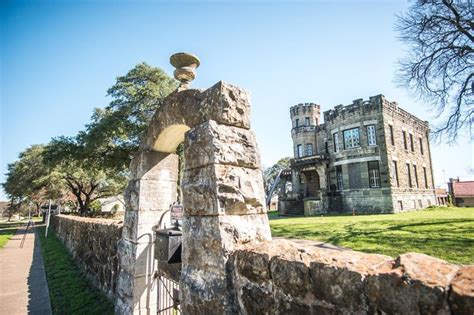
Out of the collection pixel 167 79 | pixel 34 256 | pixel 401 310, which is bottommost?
pixel 34 256

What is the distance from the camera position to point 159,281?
4.20m

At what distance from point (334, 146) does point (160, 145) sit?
24528 millimetres

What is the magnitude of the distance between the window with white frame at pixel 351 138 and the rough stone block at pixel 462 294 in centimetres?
2501

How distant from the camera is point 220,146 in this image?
2621mm

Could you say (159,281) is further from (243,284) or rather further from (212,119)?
(212,119)

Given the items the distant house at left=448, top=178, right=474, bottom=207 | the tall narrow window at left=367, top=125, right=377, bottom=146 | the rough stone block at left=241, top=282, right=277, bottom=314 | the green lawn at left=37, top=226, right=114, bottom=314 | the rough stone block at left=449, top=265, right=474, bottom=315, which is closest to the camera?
the rough stone block at left=449, top=265, right=474, bottom=315

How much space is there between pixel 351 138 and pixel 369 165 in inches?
121

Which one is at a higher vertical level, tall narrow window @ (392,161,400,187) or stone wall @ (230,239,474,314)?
tall narrow window @ (392,161,400,187)

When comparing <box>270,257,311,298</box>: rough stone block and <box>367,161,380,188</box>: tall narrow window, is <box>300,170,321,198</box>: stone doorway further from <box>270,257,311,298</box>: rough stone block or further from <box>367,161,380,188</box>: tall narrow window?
<box>270,257,311,298</box>: rough stone block

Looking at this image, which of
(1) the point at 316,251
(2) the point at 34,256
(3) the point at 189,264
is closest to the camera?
(1) the point at 316,251

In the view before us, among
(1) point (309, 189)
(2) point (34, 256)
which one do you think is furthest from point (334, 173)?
(2) point (34, 256)

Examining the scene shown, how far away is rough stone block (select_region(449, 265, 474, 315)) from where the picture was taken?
111cm

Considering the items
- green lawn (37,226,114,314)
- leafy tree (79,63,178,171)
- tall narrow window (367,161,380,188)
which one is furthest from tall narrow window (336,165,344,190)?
green lawn (37,226,114,314)

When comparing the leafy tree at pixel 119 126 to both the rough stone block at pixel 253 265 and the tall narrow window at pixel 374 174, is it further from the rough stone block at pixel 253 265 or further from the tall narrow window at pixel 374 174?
the tall narrow window at pixel 374 174
